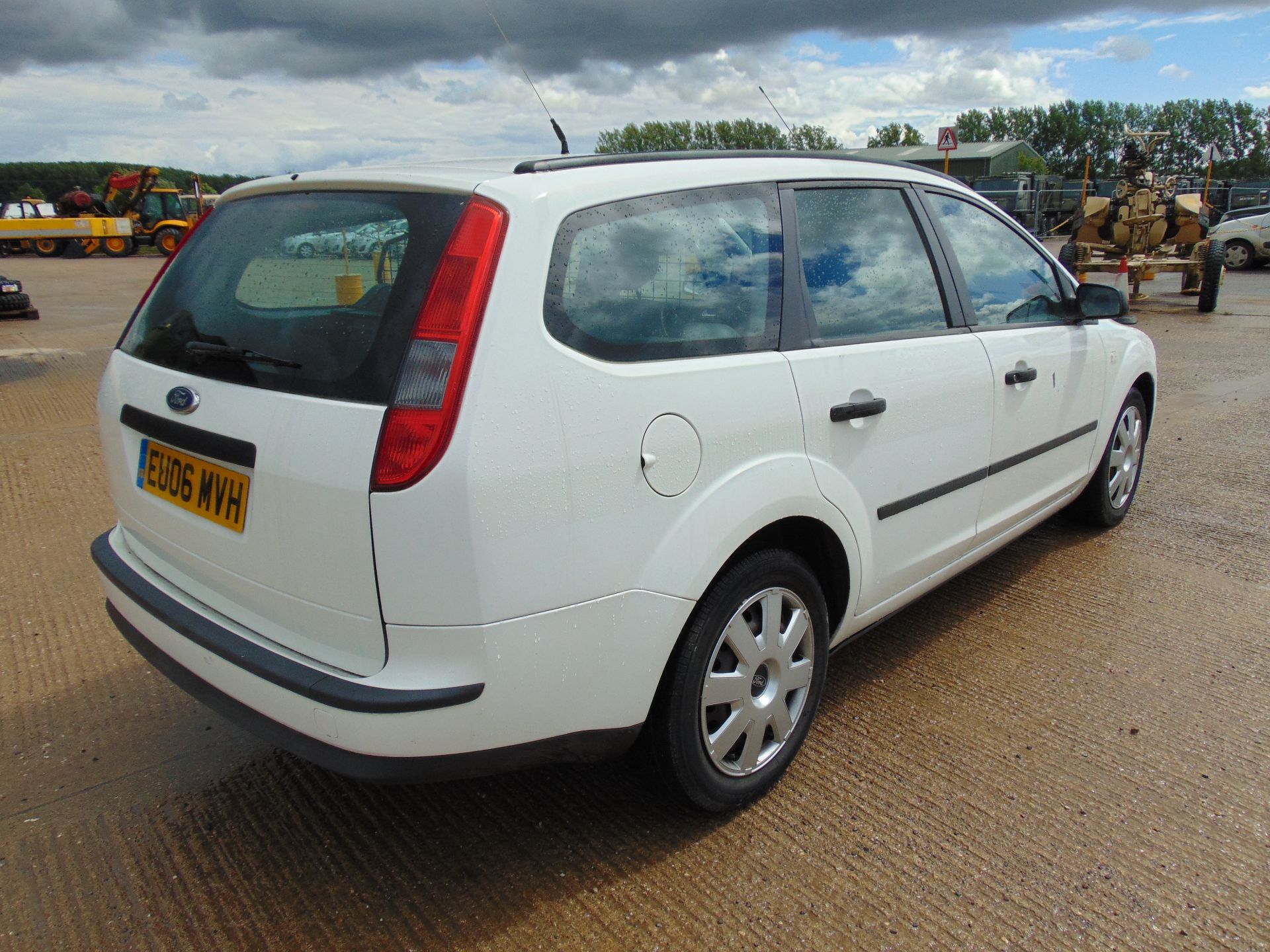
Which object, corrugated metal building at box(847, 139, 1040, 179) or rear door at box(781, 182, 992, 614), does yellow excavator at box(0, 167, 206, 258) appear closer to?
rear door at box(781, 182, 992, 614)

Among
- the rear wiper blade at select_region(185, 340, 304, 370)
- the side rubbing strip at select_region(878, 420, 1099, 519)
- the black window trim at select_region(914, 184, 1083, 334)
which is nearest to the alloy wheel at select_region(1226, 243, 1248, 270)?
the side rubbing strip at select_region(878, 420, 1099, 519)

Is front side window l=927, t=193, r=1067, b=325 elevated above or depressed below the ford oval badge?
above

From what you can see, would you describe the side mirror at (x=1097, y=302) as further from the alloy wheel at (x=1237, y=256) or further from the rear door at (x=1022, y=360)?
the alloy wheel at (x=1237, y=256)

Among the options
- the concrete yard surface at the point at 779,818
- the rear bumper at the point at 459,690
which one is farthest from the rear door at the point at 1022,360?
the rear bumper at the point at 459,690

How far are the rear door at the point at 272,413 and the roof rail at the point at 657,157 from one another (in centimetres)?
27

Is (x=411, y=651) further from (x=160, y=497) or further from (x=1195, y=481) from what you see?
(x=1195, y=481)

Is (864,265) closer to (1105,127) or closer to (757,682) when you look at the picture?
(757,682)

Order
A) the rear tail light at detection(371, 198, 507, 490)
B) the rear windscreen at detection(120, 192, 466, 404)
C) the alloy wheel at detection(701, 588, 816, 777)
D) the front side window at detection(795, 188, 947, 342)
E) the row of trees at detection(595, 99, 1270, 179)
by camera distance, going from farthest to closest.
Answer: the row of trees at detection(595, 99, 1270, 179) < the front side window at detection(795, 188, 947, 342) < the alloy wheel at detection(701, 588, 816, 777) < the rear windscreen at detection(120, 192, 466, 404) < the rear tail light at detection(371, 198, 507, 490)

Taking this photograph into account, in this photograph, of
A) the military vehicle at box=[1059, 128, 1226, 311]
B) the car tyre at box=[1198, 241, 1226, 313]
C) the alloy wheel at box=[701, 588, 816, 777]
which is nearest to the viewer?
the alloy wheel at box=[701, 588, 816, 777]

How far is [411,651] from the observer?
181 cm

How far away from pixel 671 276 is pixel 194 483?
47.4 inches

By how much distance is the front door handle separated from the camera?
8.05 ft

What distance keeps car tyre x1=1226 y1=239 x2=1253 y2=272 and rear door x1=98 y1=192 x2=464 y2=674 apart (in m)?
23.0

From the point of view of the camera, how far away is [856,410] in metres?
2.50
